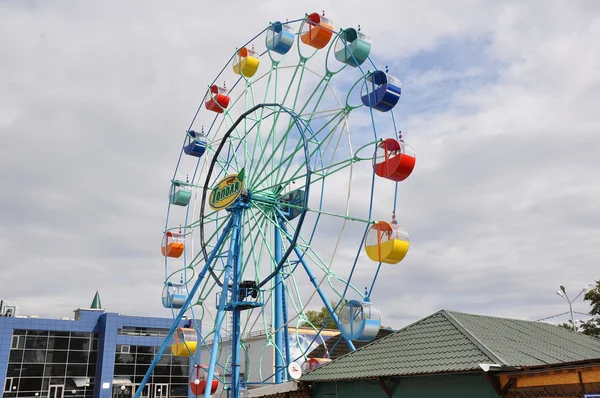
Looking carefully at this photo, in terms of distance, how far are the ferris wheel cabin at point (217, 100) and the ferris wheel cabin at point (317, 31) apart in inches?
213

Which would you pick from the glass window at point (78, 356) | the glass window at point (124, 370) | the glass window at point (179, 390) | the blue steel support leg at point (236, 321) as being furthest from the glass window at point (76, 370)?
the blue steel support leg at point (236, 321)

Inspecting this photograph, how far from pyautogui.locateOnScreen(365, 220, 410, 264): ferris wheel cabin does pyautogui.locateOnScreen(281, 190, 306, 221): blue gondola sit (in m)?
3.80

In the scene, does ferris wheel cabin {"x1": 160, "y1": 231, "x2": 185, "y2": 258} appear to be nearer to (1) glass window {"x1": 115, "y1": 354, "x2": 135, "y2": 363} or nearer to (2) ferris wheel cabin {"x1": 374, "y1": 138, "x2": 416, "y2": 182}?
(2) ferris wheel cabin {"x1": 374, "y1": 138, "x2": 416, "y2": 182}

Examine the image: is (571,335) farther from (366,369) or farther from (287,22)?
(287,22)

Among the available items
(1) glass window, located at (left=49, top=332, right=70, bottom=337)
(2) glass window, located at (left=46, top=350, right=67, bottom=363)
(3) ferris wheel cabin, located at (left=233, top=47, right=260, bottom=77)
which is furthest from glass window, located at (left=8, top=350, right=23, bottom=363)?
(3) ferris wheel cabin, located at (left=233, top=47, right=260, bottom=77)

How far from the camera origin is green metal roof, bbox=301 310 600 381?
11047 millimetres

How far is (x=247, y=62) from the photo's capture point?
69.7 ft

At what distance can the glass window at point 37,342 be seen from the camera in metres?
41.1

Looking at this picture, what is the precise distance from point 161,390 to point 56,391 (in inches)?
301

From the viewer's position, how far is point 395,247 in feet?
47.1

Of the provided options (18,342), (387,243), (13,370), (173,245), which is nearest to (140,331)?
(18,342)

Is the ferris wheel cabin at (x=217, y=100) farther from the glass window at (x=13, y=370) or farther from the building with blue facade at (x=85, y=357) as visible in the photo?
the glass window at (x=13, y=370)

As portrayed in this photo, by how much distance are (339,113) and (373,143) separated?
6.66 ft

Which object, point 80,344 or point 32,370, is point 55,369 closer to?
point 32,370
